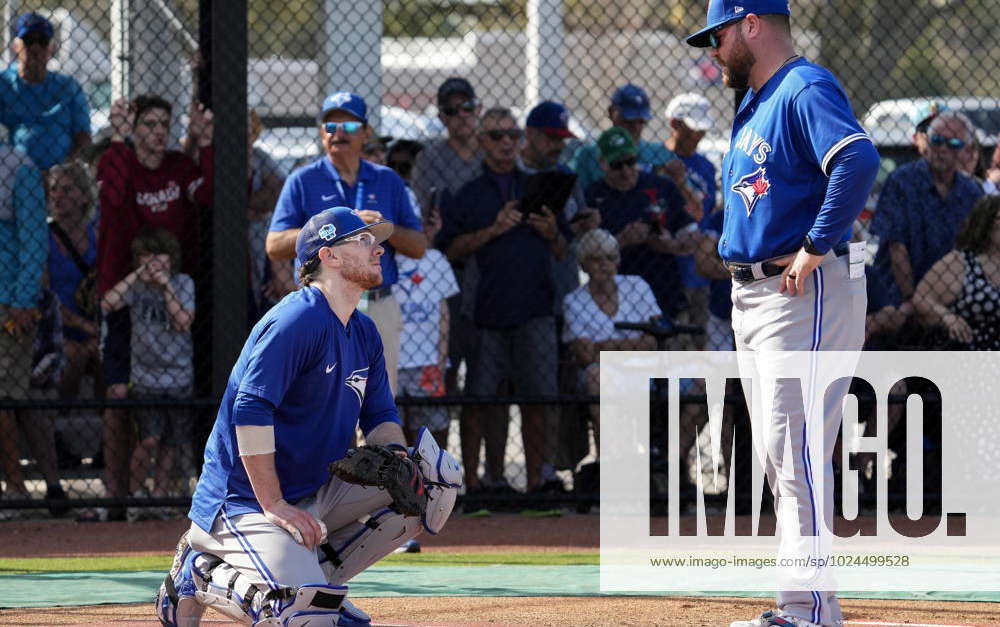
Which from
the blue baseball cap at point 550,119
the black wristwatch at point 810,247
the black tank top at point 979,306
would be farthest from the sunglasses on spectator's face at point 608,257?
the black wristwatch at point 810,247

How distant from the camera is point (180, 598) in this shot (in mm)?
4422

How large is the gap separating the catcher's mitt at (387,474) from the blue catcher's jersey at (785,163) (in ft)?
4.12

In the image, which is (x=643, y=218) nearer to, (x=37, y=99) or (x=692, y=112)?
(x=692, y=112)

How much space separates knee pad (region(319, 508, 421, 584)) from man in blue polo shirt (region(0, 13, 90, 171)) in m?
4.40

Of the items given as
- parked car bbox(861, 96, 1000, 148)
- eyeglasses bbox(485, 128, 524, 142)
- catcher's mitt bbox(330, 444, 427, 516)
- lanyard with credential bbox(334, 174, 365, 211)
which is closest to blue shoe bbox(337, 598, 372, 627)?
catcher's mitt bbox(330, 444, 427, 516)

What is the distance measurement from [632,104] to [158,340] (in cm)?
313

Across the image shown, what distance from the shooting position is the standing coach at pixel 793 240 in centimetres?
442

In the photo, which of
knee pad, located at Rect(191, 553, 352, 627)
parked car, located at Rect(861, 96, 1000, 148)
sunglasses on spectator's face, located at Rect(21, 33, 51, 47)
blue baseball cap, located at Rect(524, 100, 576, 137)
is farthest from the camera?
parked car, located at Rect(861, 96, 1000, 148)

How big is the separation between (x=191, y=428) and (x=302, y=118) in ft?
22.5

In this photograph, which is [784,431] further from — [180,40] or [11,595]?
[180,40]

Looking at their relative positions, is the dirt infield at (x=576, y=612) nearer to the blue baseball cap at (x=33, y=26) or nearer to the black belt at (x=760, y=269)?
the black belt at (x=760, y=269)

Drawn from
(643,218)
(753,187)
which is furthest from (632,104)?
(753,187)

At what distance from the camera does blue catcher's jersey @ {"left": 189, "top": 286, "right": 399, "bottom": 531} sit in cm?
432

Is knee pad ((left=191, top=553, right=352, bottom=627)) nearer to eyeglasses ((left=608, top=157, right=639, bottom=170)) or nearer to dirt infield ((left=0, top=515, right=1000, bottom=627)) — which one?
dirt infield ((left=0, top=515, right=1000, bottom=627))
